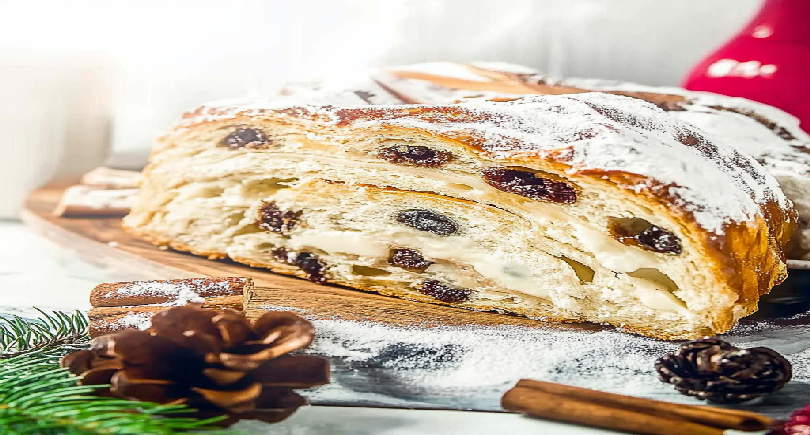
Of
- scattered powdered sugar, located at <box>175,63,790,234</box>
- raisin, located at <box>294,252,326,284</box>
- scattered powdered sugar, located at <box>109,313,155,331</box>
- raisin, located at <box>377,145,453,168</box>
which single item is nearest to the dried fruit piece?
scattered powdered sugar, located at <box>175,63,790,234</box>

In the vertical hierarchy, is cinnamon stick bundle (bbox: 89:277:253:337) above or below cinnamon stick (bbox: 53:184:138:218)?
below

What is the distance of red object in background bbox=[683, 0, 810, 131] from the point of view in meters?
2.22

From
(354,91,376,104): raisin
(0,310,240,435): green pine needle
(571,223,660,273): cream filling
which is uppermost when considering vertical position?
(354,91,376,104): raisin

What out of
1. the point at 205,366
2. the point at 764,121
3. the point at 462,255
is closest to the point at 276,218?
Result: the point at 462,255

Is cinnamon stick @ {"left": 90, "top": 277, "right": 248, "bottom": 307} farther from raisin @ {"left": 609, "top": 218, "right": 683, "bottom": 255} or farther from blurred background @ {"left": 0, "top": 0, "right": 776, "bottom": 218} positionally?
blurred background @ {"left": 0, "top": 0, "right": 776, "bottom": 218}

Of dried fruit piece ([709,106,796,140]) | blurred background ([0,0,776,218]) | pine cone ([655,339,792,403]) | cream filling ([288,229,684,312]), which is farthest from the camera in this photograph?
blurred background ([0,0,776,218])

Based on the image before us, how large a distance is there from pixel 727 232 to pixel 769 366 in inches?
10.3

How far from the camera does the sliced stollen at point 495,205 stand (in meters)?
1.35

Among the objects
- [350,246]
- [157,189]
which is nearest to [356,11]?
[157,189]

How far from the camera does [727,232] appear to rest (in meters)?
1.31

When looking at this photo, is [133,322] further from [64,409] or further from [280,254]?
[280,254]

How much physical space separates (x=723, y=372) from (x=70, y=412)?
0.93 metres

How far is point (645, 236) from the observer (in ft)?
4.49

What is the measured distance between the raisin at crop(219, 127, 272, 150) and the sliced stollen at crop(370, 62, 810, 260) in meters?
0.40
